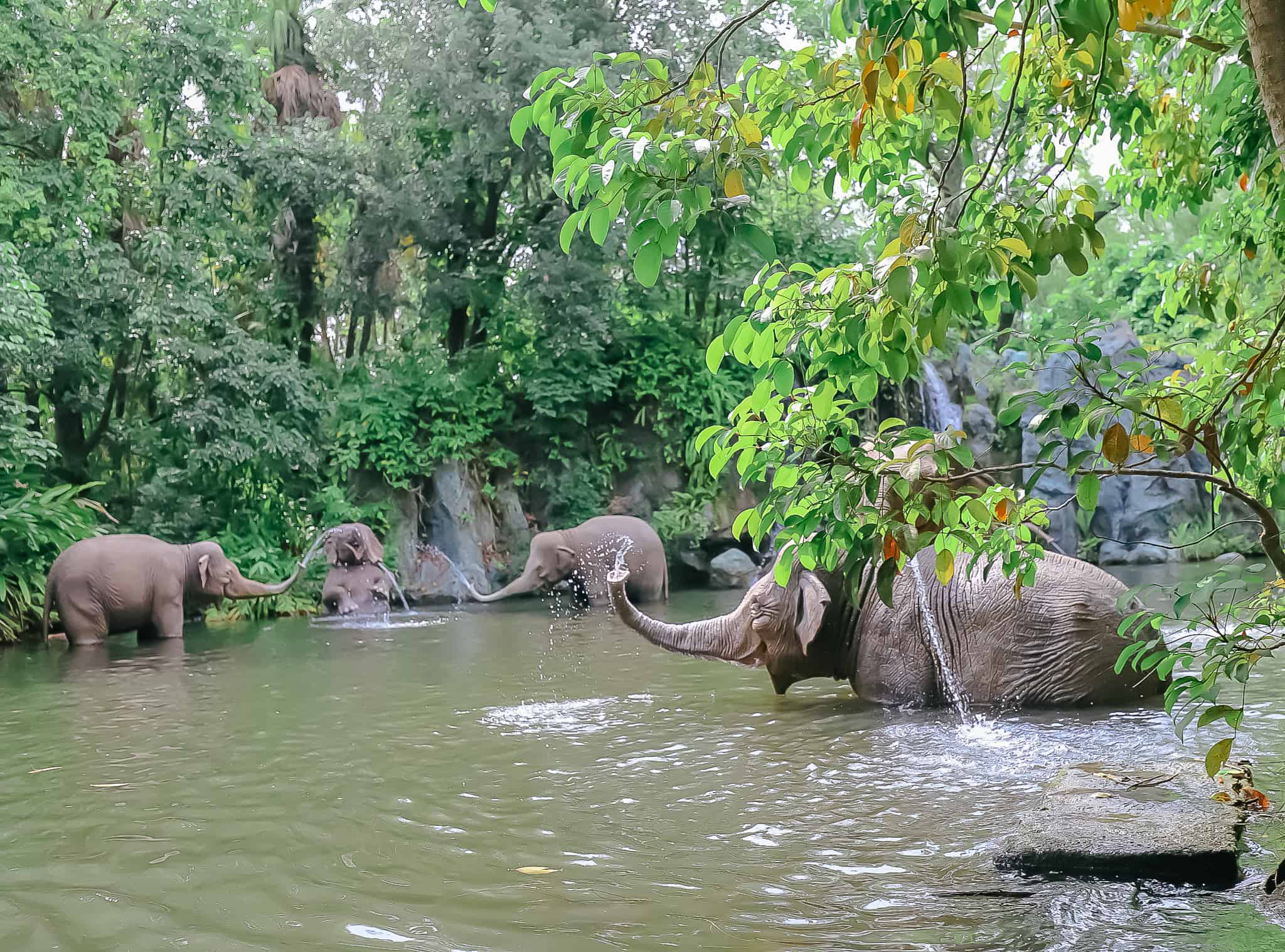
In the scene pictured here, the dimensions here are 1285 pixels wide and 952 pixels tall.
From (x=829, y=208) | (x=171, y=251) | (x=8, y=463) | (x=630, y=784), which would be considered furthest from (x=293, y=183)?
(x=630, y=784)

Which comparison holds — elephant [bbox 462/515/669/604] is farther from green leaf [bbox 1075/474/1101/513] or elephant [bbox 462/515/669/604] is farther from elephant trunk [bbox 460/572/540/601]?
green leaf [bbox 1075/474/1101/513]

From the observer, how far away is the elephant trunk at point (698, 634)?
692cm

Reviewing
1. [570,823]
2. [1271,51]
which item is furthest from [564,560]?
[1271,51]

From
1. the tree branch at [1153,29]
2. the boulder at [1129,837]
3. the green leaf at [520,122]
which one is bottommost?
the boulder at [1129,837]

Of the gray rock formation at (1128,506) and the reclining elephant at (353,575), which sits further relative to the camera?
the gray rock formation at (1128,506)

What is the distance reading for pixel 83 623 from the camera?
12828 mm

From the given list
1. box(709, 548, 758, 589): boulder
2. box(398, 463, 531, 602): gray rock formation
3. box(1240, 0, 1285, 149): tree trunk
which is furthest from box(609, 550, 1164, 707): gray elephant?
box(398, 463, 531, 602): gray rock formation

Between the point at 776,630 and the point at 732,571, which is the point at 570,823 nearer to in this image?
the point at 776,630

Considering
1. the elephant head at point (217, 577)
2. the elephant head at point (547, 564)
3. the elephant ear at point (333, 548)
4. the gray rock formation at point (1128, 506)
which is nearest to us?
the elephant head at point (217, 577)

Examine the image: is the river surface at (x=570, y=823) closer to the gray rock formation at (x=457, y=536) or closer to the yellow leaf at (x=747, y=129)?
the yellow leaf at (x=747, y=129)

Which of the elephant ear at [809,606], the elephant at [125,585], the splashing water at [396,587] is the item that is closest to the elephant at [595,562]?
the splashing water at [396,587]

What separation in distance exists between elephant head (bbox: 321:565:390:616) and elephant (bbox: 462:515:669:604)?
1.51 meters

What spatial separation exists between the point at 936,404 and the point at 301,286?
481 inches

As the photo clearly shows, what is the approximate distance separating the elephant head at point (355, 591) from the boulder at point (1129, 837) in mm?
13356
